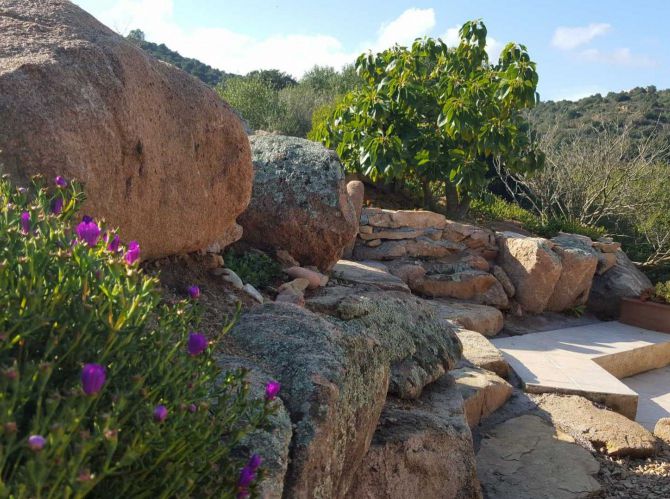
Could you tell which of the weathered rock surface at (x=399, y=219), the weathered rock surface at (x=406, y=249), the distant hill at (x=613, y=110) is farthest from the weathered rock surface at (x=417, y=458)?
the distant hill at (x=613, y=110)

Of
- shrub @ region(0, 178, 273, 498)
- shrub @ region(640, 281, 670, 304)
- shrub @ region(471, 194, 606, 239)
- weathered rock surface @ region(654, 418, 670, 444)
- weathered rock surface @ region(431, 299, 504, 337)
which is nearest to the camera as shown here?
shrub @ region(0, 178, 273, 498)

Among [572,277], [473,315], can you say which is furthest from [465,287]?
[572,277]

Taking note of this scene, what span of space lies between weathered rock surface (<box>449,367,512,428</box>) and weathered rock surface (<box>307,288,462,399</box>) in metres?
0.27

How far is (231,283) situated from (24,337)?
248 centimetres

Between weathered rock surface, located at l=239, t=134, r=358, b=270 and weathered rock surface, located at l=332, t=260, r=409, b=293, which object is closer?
weathered rock surface, located at l=239, t=134, r=358, b=270

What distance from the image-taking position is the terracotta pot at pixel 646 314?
828cm

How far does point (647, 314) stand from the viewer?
27.6 feet

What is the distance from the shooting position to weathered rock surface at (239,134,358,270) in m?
5.20

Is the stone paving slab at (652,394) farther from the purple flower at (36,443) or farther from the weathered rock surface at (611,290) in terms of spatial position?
the purple flower at (36,443)

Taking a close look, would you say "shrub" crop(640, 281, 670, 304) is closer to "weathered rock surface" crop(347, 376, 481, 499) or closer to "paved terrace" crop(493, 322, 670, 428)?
"paved terrace" crop(493, 322, 670, 428)

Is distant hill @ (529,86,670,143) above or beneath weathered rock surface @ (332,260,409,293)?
above

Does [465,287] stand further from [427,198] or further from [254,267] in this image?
[254,267]

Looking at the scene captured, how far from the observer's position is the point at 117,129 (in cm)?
274

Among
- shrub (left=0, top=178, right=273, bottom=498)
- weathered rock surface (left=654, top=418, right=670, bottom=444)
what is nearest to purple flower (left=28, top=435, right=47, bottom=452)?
shrub (left=0, top=178, right=273, bottom=498)
